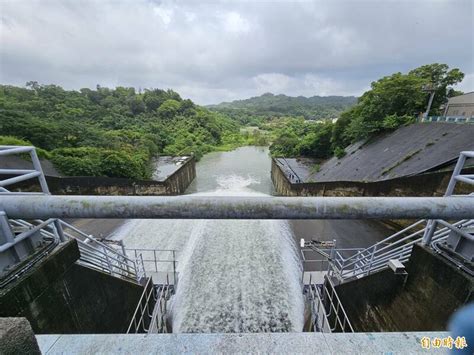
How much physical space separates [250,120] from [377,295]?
339 feet

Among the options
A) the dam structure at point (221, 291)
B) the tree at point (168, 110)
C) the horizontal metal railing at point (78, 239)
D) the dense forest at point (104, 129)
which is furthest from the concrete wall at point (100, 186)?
the tree at point (168, 110)

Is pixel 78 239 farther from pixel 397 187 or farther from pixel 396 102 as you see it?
pixel 396 102

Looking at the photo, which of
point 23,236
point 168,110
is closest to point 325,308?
point 23,236

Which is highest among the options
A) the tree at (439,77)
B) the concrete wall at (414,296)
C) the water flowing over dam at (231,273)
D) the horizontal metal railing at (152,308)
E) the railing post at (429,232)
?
the tree at (439,77)

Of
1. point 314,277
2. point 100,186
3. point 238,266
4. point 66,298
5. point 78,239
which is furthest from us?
point 100,186

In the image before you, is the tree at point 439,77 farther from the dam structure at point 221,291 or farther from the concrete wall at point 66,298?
the concrete wall at point 66,298

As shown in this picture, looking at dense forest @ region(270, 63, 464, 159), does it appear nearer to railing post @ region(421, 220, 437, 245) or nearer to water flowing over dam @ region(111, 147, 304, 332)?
water flowing over dam @ region(111, 147, 304, 332)

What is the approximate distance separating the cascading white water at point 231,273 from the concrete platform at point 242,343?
16.2 feet

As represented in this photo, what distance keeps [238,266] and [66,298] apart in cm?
577

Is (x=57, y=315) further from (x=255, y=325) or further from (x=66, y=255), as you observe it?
(x=255, y=325)

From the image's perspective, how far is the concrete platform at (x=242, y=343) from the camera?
1220 mm

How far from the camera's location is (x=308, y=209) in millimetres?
1229

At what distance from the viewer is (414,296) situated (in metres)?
2.77

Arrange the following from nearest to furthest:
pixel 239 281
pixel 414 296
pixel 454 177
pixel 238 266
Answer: pixel 454 177 < pixel 414 296 < pixel 239 281 < pixel 238 266
